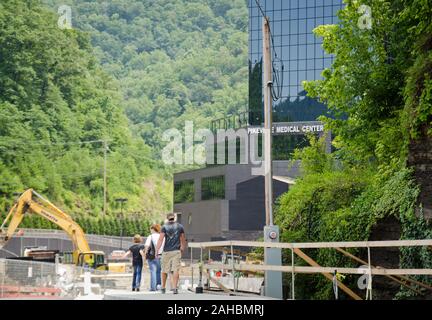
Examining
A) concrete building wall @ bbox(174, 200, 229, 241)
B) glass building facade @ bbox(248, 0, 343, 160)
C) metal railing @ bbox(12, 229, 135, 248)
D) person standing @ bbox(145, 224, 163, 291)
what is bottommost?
person standing @ bbox(145, 224, 163, 291)

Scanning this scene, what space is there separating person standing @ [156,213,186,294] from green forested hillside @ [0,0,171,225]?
11357 cm

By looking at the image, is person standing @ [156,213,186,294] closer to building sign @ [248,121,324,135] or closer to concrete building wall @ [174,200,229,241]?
concrete building wall @ [174,200,229,241]

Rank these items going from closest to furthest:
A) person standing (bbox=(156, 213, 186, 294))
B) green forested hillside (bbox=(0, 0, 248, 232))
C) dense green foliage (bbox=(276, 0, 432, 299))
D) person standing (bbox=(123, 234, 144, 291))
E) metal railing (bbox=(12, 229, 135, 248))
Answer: person standing (bbox=(156, 213, 186, 294))
dense green foliage (bbox=(276, 0, 432, 299))
person standing (bbox=(123, 234, 144, 291))
metal railing (bbox=(12, 229, 135, 248))
green forested hillside (bbox=(0, 0, 248, 232))

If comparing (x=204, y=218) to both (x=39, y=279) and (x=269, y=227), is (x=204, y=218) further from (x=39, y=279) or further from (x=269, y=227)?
(x=269, y=227)

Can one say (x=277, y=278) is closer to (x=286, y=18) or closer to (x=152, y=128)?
(x=286, y=18)

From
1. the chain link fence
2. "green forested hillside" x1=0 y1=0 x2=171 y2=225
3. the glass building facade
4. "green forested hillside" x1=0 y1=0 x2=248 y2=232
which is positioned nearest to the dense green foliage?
the chain link fence

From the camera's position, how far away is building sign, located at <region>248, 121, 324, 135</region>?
336ft

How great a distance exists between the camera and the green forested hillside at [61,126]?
5709 inches

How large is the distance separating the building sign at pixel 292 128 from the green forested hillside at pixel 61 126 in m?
46.7

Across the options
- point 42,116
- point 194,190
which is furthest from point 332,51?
point 42,116

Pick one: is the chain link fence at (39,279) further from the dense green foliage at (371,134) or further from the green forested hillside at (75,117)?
the green forested hillside at (75,117)

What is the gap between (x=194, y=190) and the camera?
10625 cm

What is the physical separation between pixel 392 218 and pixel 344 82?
13.2 metres

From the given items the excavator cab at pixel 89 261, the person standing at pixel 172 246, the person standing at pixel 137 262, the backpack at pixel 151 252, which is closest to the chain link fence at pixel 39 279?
the person standing at pixel 137 262
